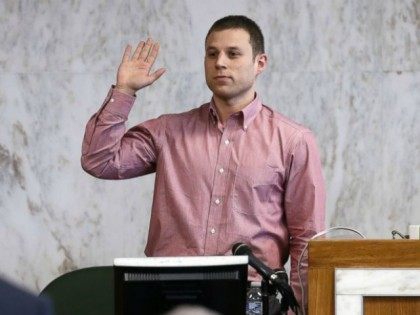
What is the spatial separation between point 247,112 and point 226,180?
0.22 meters

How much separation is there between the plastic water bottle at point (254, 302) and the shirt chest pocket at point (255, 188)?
2.04ft

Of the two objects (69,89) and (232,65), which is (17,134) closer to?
(69,89)

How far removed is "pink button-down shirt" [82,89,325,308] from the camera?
2816 millimetres

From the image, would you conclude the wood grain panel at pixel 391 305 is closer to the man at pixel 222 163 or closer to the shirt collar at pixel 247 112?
the man at pixel 222 163

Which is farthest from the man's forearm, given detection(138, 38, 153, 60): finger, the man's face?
the man's face

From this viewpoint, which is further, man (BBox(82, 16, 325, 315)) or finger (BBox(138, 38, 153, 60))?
finger (BBox(138, 38, 153, 60))

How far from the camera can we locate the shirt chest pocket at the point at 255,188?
282 cm

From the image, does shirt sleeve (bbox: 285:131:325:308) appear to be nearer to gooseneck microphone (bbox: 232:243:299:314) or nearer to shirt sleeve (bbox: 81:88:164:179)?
shirt sleeve (bbox: 81:88:164:179)

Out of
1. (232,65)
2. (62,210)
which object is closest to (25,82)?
(62,210)

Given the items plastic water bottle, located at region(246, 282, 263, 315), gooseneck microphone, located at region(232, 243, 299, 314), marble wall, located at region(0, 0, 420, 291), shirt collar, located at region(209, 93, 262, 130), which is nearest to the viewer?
gooseneck microphone, located at region(232, 243, 299, 314)

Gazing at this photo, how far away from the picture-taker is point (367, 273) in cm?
191

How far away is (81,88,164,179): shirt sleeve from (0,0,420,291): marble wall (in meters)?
1.07

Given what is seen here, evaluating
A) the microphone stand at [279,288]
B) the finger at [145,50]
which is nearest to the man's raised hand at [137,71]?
the finger at [145,50]

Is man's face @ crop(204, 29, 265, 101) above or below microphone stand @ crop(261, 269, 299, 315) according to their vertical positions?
above
